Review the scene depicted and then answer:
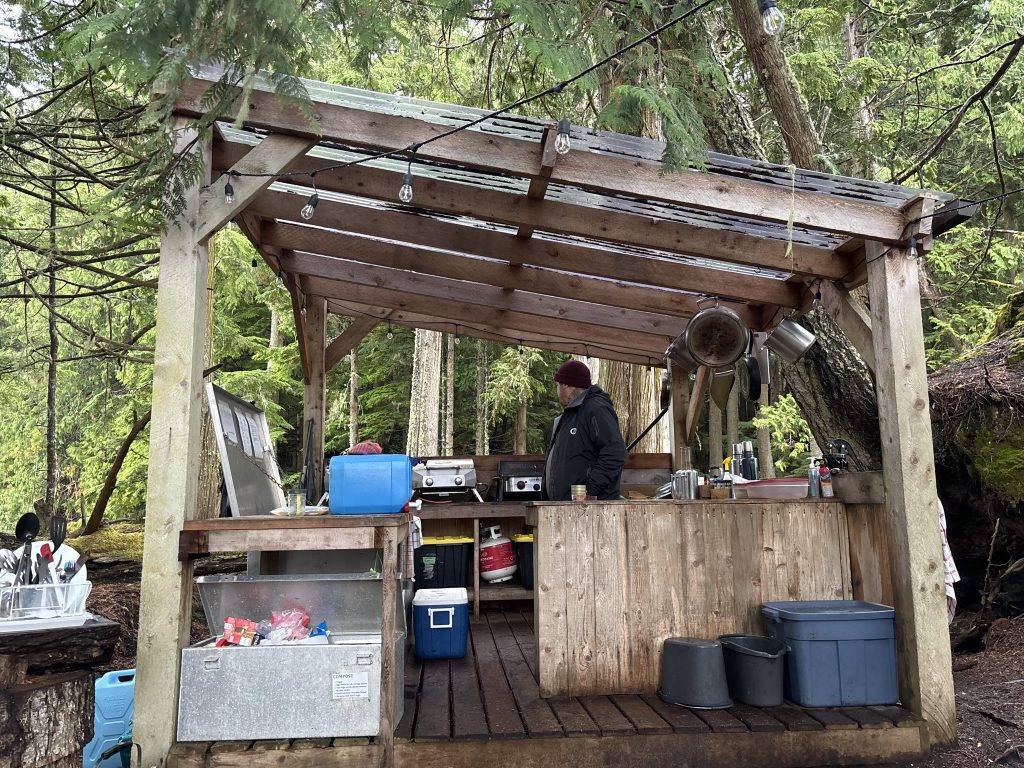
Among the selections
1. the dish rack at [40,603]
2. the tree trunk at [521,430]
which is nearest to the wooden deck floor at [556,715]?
the dish rack at [40,603]

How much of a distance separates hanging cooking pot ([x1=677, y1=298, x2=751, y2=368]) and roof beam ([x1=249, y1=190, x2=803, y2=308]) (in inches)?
7.3

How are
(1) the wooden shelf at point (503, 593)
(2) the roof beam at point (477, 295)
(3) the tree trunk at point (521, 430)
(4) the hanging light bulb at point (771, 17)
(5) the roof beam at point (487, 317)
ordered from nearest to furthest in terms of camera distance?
(4) the hanging light bulb at point (771, 17) → (2) the roof beam at point (477, 295) → (1) the wooden shelf at point (503, 593) → (5) the roof beam at point (487, 317) → (3) the tree trunk at point (521, 430)

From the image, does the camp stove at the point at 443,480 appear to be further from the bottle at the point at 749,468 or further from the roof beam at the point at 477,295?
the bottle at the point at 749,468

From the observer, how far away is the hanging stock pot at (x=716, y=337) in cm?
473

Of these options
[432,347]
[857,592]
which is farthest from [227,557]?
[432,347]

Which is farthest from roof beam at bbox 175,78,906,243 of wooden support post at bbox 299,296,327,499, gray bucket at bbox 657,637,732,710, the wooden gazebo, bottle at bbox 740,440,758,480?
wooden support post at bbox 299,296,327,499

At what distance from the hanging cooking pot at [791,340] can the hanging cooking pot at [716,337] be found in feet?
0.59

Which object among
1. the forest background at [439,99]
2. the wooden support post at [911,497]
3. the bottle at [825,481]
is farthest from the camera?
the bottle at [825,481]

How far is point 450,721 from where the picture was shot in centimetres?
321

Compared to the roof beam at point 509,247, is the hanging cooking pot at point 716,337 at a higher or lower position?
lower

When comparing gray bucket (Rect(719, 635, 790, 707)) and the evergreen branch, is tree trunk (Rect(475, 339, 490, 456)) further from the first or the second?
gray bucket (Rect(719, 635, 790, 707))

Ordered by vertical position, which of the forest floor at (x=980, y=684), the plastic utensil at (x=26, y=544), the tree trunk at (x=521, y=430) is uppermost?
the tree trunk at (x=521, y=430)

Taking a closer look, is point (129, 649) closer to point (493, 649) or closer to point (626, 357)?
point (493, 649)

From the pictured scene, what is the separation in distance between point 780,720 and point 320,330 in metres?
4.94
